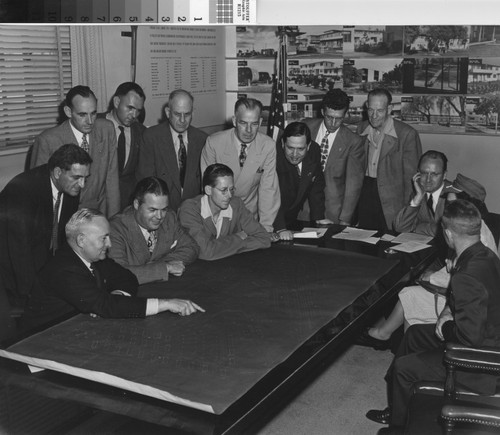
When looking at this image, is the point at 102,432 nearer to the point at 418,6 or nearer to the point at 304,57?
the point at 418,6

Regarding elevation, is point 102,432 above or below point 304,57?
below

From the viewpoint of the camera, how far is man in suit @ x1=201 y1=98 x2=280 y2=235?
157 inches

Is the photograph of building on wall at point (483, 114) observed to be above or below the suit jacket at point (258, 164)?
above

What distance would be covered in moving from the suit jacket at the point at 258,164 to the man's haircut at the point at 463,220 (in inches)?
59.9

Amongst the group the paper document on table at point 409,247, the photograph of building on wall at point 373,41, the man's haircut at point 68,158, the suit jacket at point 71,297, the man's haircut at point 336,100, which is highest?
the photograph of building on wall at point 373,41

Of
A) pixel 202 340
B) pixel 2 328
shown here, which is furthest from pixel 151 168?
pixel 202 340

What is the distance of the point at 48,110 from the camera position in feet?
14.6

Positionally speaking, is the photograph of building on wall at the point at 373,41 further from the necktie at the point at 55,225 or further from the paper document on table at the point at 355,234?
the necktie at the point at 55,225

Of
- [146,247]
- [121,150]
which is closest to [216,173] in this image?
[146,247]

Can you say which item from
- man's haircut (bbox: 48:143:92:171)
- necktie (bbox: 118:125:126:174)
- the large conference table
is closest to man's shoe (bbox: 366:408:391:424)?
the large conference table

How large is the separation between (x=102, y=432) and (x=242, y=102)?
211cm

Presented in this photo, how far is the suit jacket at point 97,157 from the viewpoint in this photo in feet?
12.1

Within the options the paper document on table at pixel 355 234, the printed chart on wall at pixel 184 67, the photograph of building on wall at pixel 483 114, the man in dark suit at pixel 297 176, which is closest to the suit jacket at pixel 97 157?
the man in dark suit at pixel 297 176

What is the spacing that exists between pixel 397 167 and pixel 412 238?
3.00ft
